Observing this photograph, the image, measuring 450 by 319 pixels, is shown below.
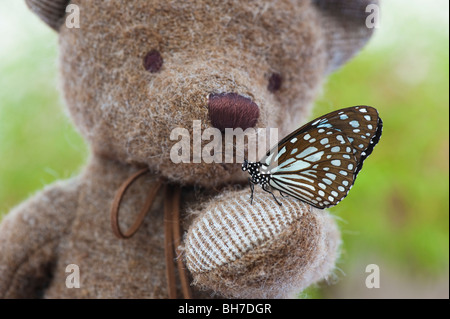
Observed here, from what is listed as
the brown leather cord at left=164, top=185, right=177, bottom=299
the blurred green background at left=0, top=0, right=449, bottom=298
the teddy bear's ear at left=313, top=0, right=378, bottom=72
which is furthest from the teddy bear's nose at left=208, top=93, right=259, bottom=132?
the blurred green background at left=0, top=0, right=449, bottom=298

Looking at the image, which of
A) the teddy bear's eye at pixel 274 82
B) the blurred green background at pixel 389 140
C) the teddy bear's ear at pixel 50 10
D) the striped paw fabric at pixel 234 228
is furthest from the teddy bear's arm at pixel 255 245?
the blurred green background at pixel 389 140

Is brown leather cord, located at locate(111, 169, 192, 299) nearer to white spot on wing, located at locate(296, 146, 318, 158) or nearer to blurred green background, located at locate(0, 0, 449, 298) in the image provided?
white spot on wing, located at locate(296, 146, 318, 158)

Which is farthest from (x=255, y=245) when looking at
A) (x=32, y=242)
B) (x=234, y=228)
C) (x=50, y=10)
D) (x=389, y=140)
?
(x=389, y=140)

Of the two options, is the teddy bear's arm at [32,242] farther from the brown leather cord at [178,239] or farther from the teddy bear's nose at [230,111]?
the teddy bear's nose at [230,111]

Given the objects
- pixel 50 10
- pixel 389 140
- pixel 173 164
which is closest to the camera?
pixel 173 164

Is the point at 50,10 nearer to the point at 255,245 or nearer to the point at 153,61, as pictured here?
the point at 153,61
